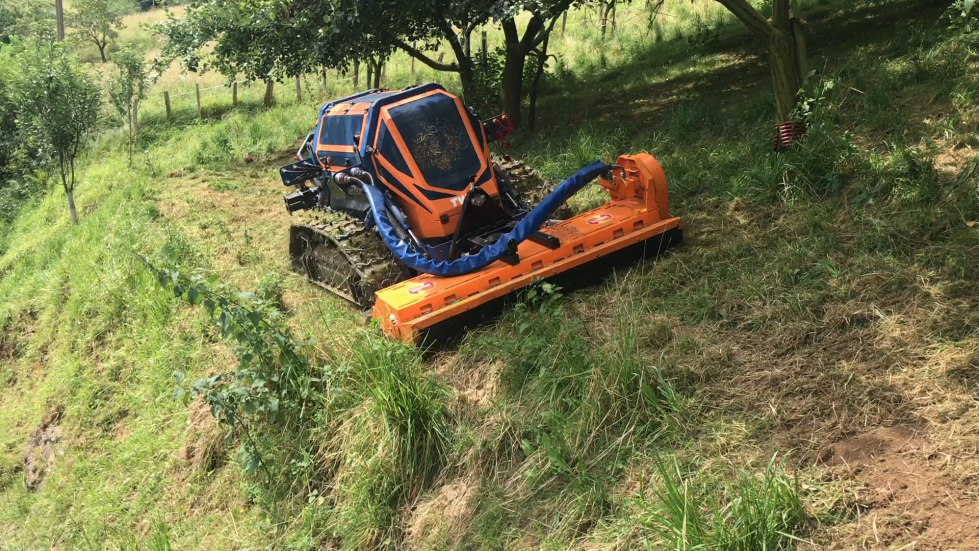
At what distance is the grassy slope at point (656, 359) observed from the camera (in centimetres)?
337

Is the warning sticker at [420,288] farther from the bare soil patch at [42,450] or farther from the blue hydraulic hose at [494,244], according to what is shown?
the bare soil patch at [42,450]

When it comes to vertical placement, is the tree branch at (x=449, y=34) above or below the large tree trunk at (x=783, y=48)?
above

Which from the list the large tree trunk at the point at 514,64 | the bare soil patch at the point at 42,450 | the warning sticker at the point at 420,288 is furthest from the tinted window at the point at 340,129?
the bare soil patch at the point at 42,450

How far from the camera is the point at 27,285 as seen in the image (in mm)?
10688

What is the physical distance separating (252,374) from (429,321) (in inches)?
46.7

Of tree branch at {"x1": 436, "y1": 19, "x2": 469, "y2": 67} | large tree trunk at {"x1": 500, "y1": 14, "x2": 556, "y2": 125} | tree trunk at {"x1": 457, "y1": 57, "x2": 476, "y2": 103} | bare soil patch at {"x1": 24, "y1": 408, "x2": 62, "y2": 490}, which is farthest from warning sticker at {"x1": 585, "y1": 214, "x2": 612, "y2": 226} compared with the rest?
tree trunk at {"x1": 457, "y1": 57, "x2": 476, "y2": 103}

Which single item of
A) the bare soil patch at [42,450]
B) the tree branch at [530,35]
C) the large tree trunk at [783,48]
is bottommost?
the bare soil patch at [42,450]

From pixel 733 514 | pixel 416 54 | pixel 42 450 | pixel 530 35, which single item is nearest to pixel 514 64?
pixel 530 35

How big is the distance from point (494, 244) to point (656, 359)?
1.52 meters

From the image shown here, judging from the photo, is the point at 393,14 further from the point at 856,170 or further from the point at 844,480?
the point at 844,480

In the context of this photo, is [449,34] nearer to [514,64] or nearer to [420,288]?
[514,64]

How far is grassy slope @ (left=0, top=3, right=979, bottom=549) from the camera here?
11.0ft

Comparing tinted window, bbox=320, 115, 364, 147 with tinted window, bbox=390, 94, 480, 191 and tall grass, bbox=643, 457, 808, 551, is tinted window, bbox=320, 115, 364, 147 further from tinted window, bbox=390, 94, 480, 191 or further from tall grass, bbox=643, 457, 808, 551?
tall grass, bbox=643, 457, 808, 551

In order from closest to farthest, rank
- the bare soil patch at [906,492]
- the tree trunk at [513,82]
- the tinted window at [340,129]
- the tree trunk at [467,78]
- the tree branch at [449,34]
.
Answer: the bare soil patch at [906,492] → the tinted window at [340,129] → the tree branch at [449,34] → the tree trunk at [513,82] → the tree trunk at [467,78]
